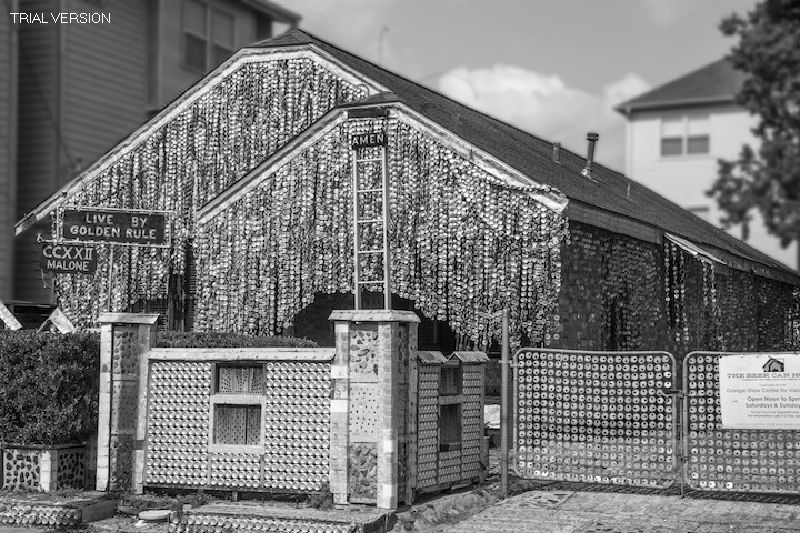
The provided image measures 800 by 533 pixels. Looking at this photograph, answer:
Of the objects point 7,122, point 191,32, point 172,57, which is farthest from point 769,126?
point 191,32

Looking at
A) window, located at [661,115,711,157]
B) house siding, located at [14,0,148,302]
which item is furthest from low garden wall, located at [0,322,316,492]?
window, located at [661,115,711,157]

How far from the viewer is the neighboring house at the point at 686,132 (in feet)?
131

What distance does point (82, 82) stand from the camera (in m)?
29.9

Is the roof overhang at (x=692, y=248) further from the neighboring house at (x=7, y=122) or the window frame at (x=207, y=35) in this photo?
the neighboring house at (x=7, y=122)

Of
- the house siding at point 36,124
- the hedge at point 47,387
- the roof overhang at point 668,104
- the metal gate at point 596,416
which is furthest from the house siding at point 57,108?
the roof overhang at point 668,104

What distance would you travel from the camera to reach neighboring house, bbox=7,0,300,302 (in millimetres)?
29156

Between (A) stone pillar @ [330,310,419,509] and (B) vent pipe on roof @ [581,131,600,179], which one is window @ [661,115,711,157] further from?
(A) stone pillar @ [330,310,419,509]

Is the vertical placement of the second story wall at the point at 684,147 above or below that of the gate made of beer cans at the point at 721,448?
above

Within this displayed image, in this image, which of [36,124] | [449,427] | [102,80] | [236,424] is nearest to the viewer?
[236,424]

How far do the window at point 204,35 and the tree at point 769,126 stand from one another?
86.9 ft

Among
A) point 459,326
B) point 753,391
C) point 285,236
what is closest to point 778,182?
point 753,391

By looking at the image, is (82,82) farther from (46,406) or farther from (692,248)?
(46,406)

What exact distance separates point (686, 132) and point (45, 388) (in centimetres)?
3115

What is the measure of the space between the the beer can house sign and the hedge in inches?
73.5
